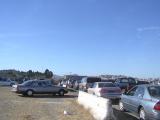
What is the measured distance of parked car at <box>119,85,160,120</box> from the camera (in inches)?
520

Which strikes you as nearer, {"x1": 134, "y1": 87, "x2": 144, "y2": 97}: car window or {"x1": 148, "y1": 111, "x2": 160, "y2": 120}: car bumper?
{"x1": 148, "y1": 111, "x2": 160, "y2": 120}: car bumper

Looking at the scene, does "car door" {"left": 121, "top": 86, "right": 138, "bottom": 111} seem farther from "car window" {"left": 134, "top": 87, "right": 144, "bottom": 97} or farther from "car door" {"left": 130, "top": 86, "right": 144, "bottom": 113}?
"car window" {"left": 134, "top": 87, "right": 144, "bottom": 97}

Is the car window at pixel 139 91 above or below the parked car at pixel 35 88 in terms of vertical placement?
below

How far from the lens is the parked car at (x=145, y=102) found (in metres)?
13.2

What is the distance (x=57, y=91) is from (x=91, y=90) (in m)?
5.62

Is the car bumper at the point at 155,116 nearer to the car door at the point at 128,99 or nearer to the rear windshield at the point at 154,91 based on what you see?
the rear windshield at the point at 154,91

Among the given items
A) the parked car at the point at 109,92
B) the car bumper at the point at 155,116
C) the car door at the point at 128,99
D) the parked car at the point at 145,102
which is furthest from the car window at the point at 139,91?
the parked car at the point at 109,92

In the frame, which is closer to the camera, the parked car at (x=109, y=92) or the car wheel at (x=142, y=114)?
the car wheel at (x=142, y=114)

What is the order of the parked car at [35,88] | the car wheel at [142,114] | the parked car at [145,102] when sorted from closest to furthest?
1. the parked car at [145,102]
2. the car wheel at [142,114]
3. the parked car at [35,88]

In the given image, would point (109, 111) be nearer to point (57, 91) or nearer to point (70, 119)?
point (70, 119)

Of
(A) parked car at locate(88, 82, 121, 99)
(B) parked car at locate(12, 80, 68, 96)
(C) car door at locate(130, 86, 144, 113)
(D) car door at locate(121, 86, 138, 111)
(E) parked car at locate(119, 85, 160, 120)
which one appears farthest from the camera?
(B) parked car at locate(12, 80, 68, 96)

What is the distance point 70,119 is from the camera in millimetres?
15758

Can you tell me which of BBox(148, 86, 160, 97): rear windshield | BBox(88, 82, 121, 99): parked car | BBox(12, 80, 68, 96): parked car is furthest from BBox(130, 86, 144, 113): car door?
BBox(12, 80, 68, 96): parked car

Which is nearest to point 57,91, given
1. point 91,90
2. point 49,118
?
point 91,90
